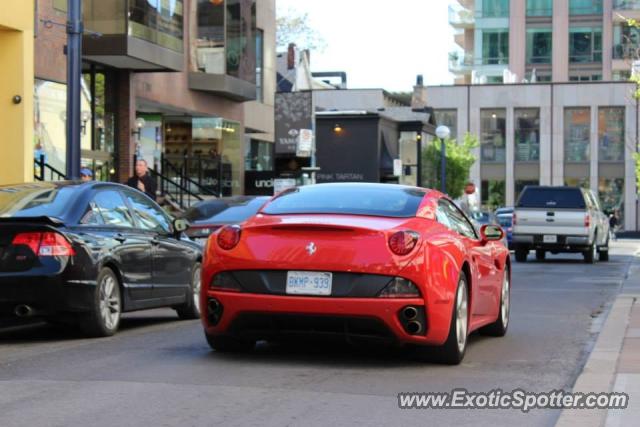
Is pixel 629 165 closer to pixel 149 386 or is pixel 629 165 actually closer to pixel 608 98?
pixel 608 98

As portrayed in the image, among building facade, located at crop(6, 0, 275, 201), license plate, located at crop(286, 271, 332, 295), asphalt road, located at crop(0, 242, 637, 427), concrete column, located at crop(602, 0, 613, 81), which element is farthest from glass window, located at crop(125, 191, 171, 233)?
concrete column, located at crop(602, 0, 613, 81)

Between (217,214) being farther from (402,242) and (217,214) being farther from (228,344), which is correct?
(402,242)

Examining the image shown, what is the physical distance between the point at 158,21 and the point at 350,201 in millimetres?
20551

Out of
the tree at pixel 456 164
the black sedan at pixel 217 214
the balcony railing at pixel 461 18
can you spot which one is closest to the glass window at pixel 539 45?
the balcony railing at pixel 461 18

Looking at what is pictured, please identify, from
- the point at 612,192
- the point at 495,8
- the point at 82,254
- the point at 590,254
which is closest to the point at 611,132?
the point at 612,192

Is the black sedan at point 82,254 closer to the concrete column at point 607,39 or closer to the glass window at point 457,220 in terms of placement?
the glass window at point 457,220

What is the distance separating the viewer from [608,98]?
7588 centimetres

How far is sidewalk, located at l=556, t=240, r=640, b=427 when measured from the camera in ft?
21.7

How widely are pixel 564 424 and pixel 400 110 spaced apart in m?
49.2

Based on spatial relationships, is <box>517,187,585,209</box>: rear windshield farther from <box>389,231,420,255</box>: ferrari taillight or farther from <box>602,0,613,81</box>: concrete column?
<box>602,0,613,81</box>: concrete column

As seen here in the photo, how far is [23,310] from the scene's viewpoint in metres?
10.3

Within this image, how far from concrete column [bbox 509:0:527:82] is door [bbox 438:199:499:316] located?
74.5 meters

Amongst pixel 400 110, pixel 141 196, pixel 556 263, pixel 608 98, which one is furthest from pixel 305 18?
pixel 141 196

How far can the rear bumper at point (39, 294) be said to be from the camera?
33.7 ft
